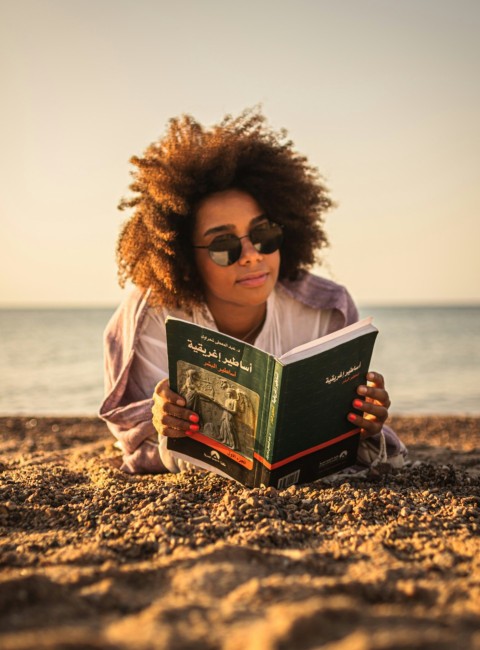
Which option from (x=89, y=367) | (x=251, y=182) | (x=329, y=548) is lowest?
(x=89, y=367)

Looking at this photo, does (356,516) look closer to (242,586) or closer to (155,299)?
(242,586)

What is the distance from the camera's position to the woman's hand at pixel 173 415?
267cm

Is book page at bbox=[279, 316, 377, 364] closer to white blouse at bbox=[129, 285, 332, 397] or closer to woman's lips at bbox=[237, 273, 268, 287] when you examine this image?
woman's lips at bbox=[237, 273, 268, 287]

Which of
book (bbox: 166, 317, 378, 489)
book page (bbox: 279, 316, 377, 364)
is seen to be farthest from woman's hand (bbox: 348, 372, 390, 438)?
book page (bbox: 279, 316, 377, 364)

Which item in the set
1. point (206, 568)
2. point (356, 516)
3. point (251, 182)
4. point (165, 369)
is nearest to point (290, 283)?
point (251, 182)

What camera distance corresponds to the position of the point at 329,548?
185 centimetres

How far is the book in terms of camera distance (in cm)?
235

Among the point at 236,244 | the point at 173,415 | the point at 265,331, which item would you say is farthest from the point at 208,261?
the point at 173,415

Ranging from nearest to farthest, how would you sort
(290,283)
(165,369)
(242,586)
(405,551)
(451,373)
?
(242,586)
(405,551)
(165,369)
(290,283)
(451,373)

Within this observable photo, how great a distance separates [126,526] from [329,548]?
2.29 ft

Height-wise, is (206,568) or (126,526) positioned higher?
(206,568)

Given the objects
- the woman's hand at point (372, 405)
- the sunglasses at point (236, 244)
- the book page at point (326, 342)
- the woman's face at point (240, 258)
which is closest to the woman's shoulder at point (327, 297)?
the woman's face at point (240, 258)

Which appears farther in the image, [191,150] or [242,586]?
[191,150]

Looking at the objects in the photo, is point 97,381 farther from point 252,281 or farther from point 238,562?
point 238,562
